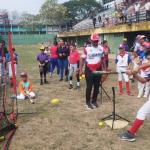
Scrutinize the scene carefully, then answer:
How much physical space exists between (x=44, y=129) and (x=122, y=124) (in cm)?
193

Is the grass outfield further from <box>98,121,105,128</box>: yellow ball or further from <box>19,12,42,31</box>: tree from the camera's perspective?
Answer: <box>19,12,42,31</box>: tree

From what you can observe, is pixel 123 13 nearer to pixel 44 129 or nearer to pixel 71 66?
pixel 71 66

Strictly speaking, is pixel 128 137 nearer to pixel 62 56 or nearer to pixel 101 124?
pixel 101 124

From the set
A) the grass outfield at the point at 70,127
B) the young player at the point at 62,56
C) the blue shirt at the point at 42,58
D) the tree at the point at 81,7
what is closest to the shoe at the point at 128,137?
the grass outfield at the point at 70,127

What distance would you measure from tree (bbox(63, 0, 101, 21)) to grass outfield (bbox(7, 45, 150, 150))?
90.3m

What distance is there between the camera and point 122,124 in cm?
876

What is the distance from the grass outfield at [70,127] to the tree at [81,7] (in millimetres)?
90287

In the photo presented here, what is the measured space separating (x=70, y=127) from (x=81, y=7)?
96.4 metres

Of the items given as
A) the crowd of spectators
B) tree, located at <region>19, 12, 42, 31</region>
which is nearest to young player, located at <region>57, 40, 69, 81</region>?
the crowd of spectators

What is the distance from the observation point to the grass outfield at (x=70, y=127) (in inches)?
291

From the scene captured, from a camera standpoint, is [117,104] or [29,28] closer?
[117,104]

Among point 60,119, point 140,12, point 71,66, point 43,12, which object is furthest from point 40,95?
point 43,12

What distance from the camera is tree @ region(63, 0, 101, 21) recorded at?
333ft

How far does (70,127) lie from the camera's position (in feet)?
28.5
